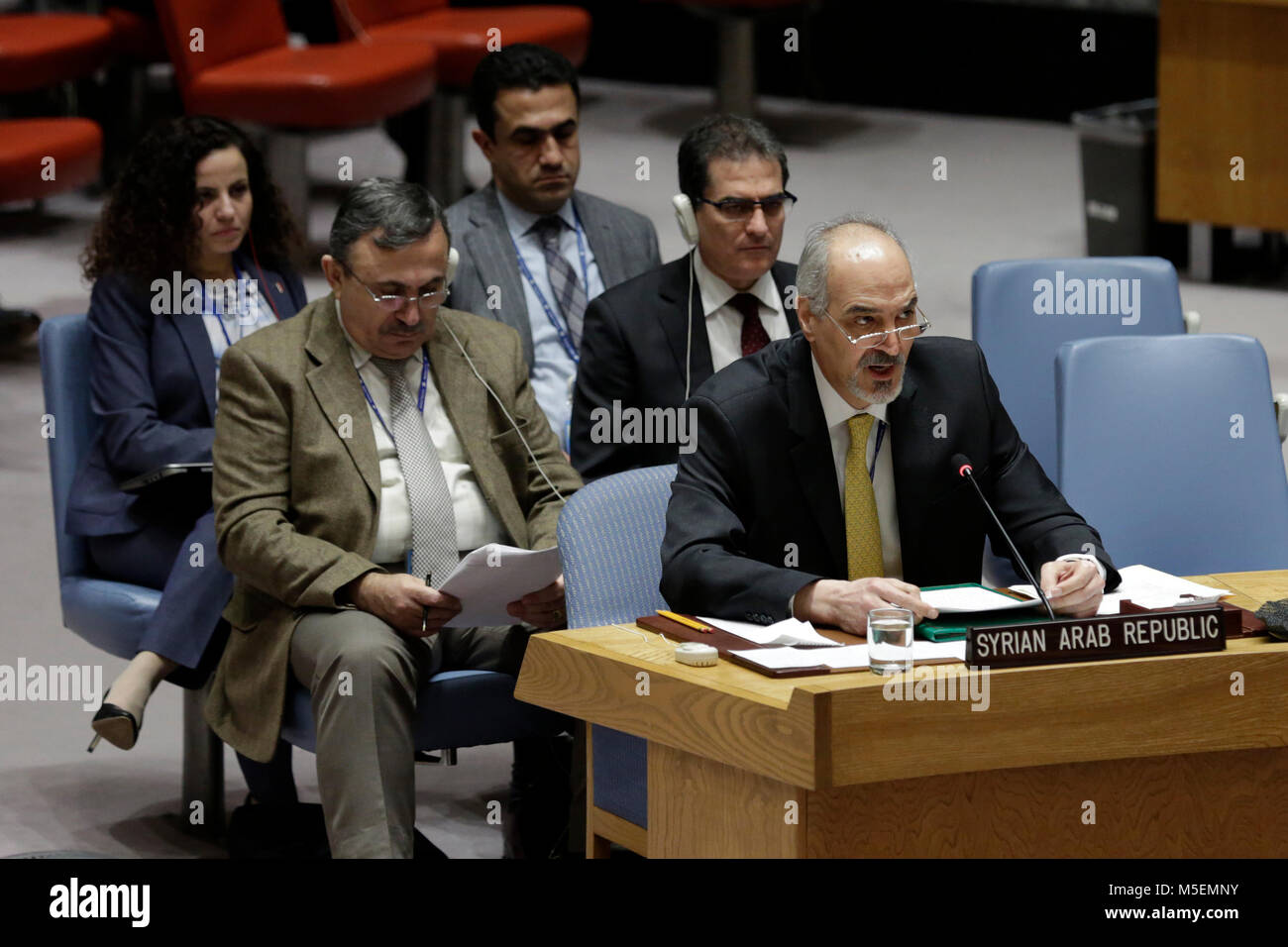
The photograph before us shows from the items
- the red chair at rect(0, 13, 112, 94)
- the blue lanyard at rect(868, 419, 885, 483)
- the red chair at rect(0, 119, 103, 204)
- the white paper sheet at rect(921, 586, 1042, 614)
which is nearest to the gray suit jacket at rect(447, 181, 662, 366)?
the blue lanyard at rect(868, 419, 885, 483)

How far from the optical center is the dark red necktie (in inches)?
159

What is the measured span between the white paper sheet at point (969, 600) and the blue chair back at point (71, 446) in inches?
63.4

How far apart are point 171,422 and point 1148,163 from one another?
4.67 m

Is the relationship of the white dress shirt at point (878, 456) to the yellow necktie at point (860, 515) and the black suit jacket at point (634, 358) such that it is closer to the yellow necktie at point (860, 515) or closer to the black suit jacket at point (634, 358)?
the yellow necktie at point (860, 515)

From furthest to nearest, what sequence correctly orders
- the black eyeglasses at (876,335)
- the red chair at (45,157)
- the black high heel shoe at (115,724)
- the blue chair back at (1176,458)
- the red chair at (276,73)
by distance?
the red chair at (276,73), the red chair at (45,157), the blue chair back at (1176,458), the black high heel shoe at (115,724), the black eyeglasses at (876,335)

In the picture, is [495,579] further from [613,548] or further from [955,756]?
[955,756]

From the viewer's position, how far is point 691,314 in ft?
13.1

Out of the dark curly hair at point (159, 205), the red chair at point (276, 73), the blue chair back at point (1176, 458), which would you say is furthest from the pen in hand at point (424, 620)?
the red chair at point (276, 73)

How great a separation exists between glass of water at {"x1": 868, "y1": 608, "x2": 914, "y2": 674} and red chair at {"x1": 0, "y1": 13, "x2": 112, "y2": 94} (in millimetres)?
5715

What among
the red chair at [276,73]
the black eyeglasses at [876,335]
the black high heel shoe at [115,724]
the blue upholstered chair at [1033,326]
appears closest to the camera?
the black eyeglasses at [876,335]

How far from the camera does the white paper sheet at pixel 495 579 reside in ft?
10.6

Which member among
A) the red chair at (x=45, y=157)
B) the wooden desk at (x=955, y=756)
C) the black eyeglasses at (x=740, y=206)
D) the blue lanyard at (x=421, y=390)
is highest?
the red chair at (x=45, y=157)

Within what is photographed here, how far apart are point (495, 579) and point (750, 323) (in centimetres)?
97

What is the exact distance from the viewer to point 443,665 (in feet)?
11.7
